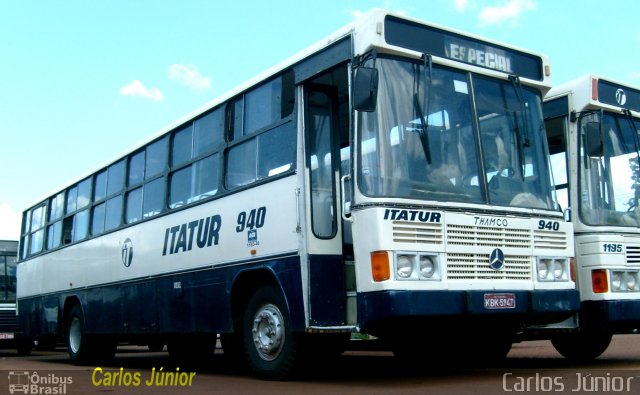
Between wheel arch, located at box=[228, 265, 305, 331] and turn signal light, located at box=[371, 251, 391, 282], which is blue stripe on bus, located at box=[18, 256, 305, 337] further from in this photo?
turn signal light, located at box=[371, 251, 391, 282]

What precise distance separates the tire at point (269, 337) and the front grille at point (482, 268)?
178cm

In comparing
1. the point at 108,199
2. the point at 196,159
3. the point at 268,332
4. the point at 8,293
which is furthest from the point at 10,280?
the point at 268,332

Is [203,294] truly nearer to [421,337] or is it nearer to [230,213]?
[230,213]

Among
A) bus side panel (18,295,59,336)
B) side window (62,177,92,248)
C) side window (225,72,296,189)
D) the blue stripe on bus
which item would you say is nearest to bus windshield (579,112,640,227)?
side window (225,72,296,189)

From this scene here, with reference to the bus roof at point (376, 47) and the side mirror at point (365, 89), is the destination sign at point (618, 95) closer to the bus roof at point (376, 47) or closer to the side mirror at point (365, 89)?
the bus roof at point (376, 47)

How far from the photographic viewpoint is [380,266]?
7094 millimetres

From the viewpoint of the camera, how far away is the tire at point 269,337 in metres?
8.15

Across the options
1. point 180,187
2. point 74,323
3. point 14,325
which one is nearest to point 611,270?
point 180,187

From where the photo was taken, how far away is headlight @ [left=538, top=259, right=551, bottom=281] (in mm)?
8000

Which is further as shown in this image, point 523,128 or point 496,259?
point 523,128

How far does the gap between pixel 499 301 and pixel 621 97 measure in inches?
158

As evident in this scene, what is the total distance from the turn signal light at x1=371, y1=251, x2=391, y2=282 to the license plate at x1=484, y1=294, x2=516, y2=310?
1102mm

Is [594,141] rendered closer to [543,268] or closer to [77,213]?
[543,268]

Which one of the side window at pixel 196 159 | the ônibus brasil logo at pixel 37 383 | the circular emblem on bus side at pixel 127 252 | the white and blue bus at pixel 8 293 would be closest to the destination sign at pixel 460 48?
the side window at pixel 196 159
